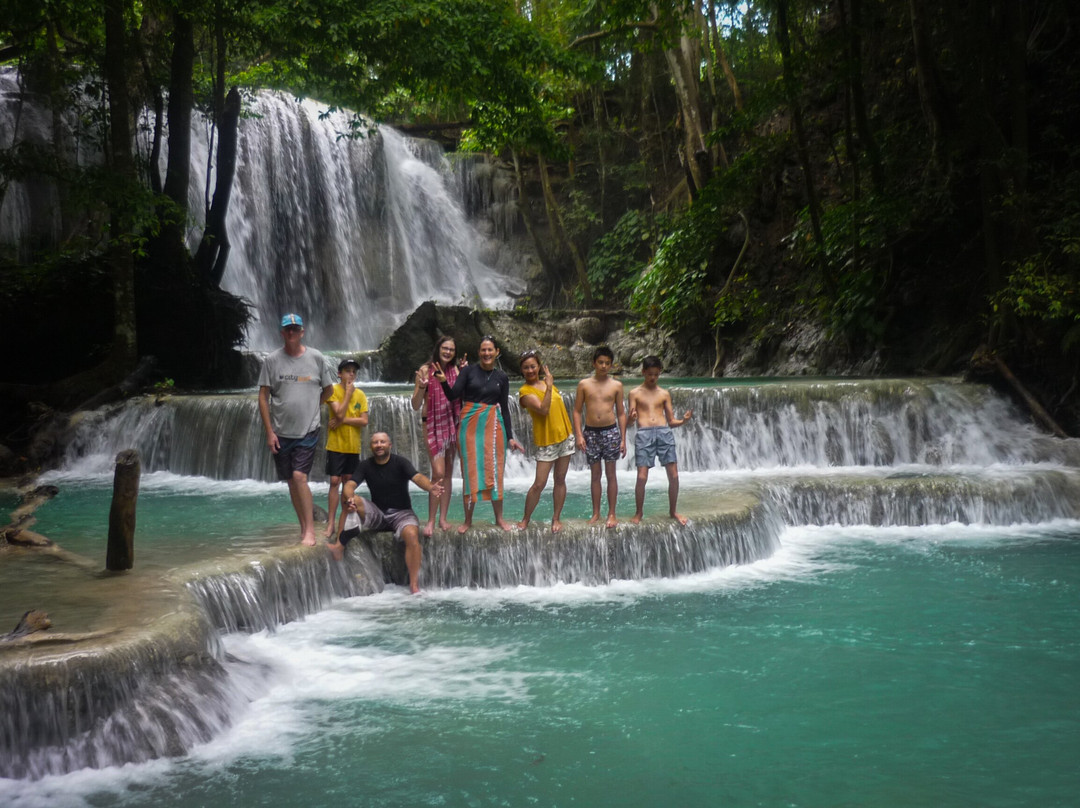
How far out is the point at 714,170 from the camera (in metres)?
19.9

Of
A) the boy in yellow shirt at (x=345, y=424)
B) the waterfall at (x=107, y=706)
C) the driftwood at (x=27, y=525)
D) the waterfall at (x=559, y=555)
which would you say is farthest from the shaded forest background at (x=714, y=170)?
the waterfall at (x=107, y=706)

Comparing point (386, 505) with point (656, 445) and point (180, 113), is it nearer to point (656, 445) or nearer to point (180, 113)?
point (656, 445)

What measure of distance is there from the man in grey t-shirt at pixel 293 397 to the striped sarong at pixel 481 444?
1075 millimetres

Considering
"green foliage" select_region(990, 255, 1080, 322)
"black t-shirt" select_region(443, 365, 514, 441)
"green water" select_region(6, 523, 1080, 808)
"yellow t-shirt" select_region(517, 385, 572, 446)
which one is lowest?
"green water" select_region(6, 523, 1080, 808)

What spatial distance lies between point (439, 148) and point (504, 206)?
251 centimetres

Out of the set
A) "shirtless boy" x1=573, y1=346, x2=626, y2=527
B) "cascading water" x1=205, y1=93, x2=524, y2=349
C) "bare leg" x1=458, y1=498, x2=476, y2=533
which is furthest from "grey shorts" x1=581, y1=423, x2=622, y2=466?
"cascading water" x1=205, y1=93, x2=524, y2=349

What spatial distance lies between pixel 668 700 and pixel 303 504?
3.26 metres

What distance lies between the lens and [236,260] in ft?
73.3

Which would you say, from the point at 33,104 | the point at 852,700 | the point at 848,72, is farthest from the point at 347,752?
the point at 33,104

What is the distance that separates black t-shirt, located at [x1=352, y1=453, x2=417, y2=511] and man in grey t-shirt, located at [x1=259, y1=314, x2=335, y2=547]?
48cm

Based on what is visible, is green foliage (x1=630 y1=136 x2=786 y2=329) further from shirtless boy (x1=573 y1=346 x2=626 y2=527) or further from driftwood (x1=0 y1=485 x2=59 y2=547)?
driftwood (x1=0 y1=485 x2=59 y2=547)

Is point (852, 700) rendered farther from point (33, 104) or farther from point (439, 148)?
point (439, 148)

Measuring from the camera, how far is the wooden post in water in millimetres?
6176

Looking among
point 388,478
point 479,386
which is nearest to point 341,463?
point 388,478
